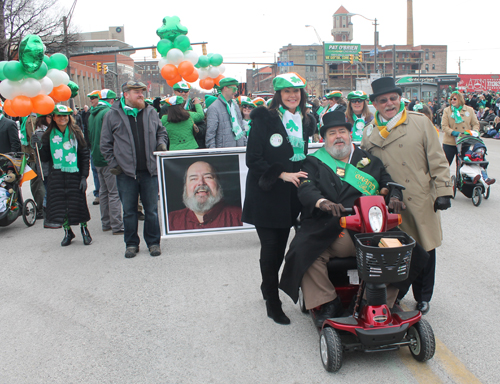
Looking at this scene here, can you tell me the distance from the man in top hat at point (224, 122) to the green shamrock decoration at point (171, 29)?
3.57 m

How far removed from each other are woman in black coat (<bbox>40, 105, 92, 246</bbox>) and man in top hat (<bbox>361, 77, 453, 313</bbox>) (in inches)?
176

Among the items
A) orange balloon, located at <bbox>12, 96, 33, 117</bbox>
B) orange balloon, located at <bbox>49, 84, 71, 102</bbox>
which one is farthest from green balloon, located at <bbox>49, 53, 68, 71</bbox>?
orange balloon, located at <bbox>12, 96, 33, 117</bbox>

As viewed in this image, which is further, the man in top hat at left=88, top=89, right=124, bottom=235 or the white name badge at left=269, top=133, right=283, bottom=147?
the man in top hat at left=88, top=89, right=124, bottom=235

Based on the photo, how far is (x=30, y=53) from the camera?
22.5ft

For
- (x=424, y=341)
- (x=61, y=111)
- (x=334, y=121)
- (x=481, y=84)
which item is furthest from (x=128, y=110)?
(x=481, y=84)

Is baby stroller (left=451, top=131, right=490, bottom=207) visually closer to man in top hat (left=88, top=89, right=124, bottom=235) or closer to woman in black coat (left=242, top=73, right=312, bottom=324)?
woman in black coat (left=242, top=73, right=312, bottom=324)

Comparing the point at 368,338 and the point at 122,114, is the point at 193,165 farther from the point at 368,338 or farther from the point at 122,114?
the point at 368,338

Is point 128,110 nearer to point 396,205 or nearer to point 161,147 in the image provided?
point 161,147

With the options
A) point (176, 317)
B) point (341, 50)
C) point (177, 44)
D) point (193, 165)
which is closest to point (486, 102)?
point (177, 44)

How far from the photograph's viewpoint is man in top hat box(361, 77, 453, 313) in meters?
3.82

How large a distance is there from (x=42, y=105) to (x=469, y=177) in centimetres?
737

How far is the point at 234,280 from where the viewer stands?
5094 millimetres

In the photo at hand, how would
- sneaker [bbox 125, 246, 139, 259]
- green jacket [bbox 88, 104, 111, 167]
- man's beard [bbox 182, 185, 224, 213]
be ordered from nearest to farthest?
sneaker [bbox 125, 246, 139, 259] < man's beard [bbox 182, 185, 224, 213] < green jacket [bbox 88, 104, 111, 167]

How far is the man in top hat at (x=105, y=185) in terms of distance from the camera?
295 inches
